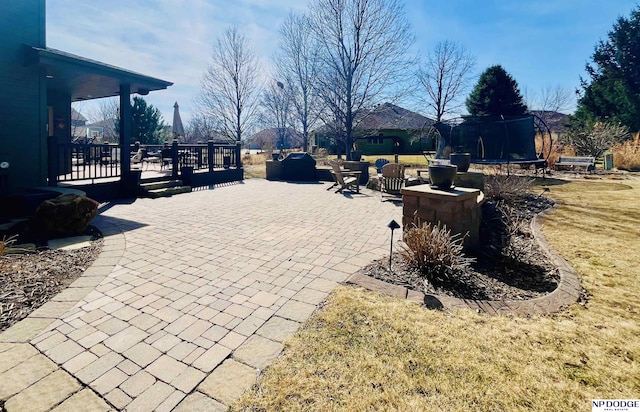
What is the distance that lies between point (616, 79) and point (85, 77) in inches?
1201

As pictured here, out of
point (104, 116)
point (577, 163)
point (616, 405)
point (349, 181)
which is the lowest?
point (616, 405)

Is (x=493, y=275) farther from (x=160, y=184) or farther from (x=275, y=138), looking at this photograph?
(x=275, y=138)

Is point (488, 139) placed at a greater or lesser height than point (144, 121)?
lesser

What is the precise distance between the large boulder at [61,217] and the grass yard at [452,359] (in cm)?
439

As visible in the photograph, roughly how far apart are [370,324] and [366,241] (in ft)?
7.99

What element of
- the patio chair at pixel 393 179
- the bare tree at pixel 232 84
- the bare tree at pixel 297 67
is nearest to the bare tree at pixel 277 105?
the bare tree at pixel 297 67

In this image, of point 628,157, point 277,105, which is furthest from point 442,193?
point 277,105

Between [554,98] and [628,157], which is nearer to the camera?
[628,157]

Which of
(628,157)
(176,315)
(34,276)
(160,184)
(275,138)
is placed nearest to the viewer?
(176,315)

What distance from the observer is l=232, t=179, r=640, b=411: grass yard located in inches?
71.1

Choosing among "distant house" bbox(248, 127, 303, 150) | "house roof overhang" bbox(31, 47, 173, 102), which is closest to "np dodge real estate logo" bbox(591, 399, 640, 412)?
"house roof overhang" bbox(31, 47, 173, 102)

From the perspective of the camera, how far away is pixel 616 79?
22.2 metres

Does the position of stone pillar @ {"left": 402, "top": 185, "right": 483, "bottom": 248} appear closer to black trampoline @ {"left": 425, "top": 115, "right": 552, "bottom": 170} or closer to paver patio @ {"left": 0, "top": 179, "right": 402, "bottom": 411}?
paver patio @ {"left": 0, "top": 179, "right": 402, "bottom": 411}

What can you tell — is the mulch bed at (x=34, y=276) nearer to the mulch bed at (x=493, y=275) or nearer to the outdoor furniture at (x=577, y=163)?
the mulch bed at (x=493, y=275)
